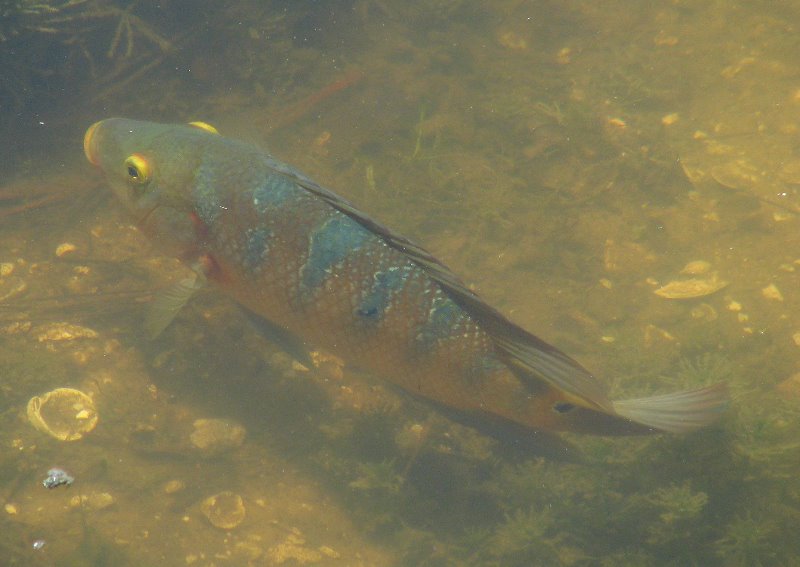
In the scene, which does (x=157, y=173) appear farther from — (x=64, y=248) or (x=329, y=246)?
(x=64, y=248)

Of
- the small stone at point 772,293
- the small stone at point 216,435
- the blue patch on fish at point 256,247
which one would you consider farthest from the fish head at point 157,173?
the small stone at point 772,293

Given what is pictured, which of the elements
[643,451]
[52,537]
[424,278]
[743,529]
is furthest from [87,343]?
[743,529]

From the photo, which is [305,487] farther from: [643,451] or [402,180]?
[402,180]

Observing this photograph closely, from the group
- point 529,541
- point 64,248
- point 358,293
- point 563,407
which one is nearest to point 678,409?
point 563,407

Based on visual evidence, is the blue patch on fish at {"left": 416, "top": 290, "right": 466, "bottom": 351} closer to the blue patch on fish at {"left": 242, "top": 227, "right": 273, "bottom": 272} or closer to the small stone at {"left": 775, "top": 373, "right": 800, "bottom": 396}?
the blue patch on fish at {"left": 242, "top": 227, "right": 273, "bottom": 272}

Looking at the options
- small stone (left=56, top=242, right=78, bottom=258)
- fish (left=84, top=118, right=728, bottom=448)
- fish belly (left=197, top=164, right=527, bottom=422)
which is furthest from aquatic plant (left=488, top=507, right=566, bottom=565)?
small stone (left=56, top=242, right=78, bottom=258)

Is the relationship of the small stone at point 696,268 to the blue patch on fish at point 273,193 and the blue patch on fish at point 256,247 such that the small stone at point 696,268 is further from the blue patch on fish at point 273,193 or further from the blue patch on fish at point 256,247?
the blue patch on fish at point 256,247
